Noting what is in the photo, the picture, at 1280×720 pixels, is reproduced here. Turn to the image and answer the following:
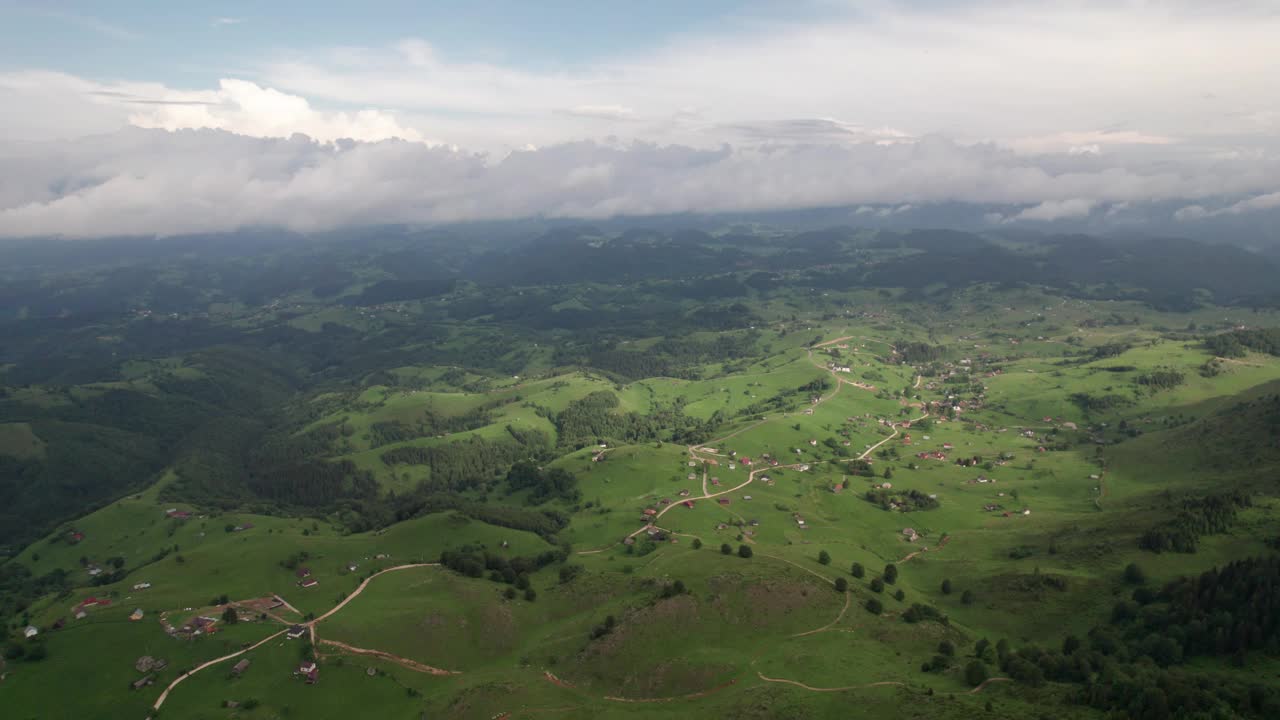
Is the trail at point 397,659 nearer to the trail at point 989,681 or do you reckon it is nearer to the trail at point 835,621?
the trail at point 835,621

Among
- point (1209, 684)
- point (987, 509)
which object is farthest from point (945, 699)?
point (987, 509)

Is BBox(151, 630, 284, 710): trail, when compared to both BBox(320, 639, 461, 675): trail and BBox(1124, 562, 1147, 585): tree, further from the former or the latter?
BBox(1124, 562, 1147, 585): tree

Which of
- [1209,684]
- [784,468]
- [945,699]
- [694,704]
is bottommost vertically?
[784,468]

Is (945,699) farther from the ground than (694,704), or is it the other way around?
(945,699)

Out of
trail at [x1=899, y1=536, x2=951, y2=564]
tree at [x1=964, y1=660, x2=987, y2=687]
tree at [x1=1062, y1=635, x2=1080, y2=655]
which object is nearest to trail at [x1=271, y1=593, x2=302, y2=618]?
tree at [x1=964, y1=660, x2=987, y2=687]

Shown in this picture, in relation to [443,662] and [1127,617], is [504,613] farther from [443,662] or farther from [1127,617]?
[1127,617]

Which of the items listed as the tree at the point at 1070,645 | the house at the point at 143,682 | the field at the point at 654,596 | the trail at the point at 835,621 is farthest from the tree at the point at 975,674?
the house at the point at 143,682

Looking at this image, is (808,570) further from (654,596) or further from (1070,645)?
(1070,645)
